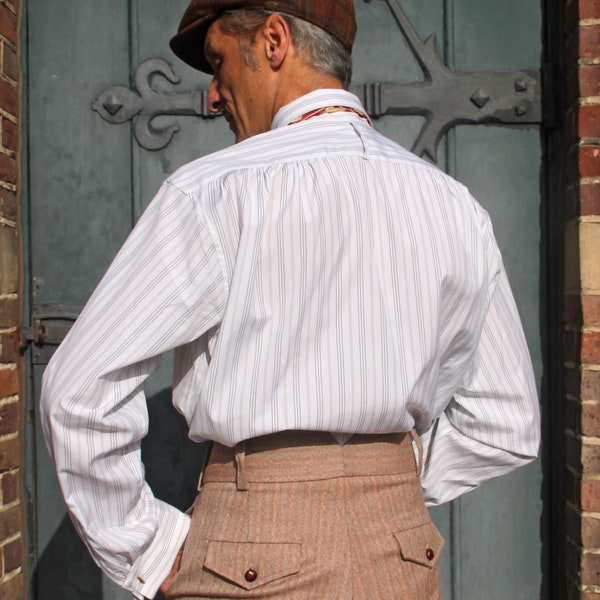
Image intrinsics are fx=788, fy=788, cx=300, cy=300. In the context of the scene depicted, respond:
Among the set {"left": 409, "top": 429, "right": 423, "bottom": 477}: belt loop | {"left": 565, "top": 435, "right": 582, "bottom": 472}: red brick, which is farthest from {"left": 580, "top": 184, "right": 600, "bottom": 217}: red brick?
{"left": 409, "top": 429, "right": 423, "bottom": 477}: belt loop

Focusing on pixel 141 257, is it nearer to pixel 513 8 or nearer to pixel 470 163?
pixel 470 163

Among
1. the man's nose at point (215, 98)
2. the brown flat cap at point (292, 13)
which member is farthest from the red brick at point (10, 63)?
the man's nose at point (215, 98)

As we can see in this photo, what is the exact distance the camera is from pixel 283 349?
1.06m

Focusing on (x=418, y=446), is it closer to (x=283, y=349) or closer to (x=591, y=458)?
(x=283, y=349)

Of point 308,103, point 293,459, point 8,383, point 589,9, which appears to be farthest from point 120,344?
point 589,9

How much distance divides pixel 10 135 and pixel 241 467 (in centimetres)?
119

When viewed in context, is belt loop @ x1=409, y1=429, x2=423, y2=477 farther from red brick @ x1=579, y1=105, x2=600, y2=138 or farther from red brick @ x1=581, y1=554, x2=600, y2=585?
red brick @ x1=579, y1=105, x2=600, y2=138

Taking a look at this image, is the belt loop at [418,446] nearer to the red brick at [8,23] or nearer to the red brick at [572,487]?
the red brick at [572,487]

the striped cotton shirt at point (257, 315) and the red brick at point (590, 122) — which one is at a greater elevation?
the red brick at point (590, 122)

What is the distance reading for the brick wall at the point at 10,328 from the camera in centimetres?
185

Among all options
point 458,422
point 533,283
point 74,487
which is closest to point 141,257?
point 74,487

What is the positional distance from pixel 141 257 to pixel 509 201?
4.08 feet

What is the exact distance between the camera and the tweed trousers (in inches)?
41.8

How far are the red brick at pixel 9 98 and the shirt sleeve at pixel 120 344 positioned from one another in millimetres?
1007
